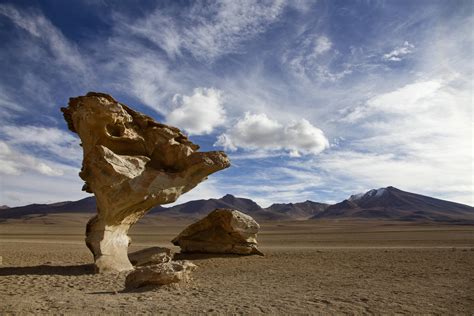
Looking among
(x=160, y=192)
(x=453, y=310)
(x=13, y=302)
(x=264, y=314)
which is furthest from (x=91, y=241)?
(x=453, y=310)

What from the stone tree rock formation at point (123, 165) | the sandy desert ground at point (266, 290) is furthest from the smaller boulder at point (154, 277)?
the stone tree rock formation at point (123, 165)

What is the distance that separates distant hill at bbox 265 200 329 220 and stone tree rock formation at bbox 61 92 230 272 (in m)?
155

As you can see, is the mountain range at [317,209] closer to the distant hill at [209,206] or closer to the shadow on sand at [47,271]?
the distant hill at [209,206]

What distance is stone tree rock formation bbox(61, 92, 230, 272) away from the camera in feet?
43.2

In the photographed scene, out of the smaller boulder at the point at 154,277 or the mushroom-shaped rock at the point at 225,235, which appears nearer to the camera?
the smaller boulder at the point at 154,277

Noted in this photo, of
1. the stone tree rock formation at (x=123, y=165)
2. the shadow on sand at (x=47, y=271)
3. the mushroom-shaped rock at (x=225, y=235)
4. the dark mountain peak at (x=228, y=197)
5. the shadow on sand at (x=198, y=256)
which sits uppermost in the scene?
the dark mountain peak at (x=228, y=197)

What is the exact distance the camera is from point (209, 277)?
474 inches

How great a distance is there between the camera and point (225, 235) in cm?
1811

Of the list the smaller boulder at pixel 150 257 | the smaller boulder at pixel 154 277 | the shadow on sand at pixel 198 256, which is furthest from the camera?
the shadow on sand at pixel 198 256

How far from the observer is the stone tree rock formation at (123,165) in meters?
13.2

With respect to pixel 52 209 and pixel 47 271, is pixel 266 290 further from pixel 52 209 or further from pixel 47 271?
pixel 52 209

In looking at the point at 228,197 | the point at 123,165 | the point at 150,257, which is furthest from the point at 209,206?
the point at 123,165

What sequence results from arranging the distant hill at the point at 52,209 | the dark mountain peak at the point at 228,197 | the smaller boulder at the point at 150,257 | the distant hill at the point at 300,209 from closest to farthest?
the smaller boulder at the point at 150,257
the distant hill at the point at 52,209
the distant hill at the point at 300,209
the dark mountain peak at the point at 228,197

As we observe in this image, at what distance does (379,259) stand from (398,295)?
800cm
